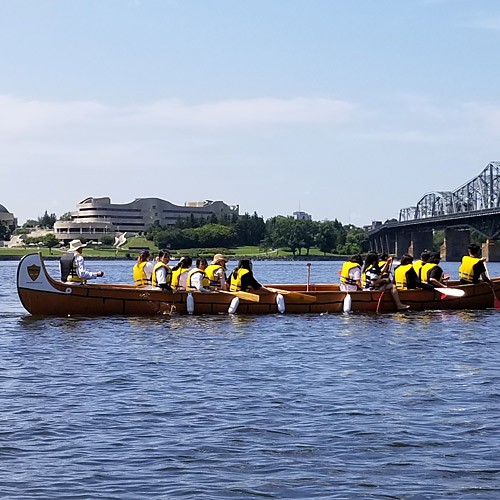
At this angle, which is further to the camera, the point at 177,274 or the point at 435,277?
the point at 435,277

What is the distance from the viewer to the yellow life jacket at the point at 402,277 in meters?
30.3

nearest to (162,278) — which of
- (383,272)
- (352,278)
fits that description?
(352,278)

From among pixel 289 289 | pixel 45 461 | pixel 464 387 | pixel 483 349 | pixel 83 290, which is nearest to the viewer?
pixel 45 461

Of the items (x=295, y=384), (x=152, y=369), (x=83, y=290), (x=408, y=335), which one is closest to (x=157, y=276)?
(x=83, y=290)

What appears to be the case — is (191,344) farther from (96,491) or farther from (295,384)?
(96,491)

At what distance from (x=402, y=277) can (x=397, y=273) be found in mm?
372

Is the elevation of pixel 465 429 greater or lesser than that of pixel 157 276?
lesser

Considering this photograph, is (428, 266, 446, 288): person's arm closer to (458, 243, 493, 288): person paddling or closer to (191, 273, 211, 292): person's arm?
(458, 243, 493, 288): person paddling

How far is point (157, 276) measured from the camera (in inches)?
1129

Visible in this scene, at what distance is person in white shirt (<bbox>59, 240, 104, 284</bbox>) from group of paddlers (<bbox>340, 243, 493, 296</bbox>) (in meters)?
8.69

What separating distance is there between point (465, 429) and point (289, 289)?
2088 centimetres

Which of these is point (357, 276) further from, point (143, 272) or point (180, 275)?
point (143, 272)

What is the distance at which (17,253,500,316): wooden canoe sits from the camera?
27.7 meters

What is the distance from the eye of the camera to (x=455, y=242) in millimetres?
150000
